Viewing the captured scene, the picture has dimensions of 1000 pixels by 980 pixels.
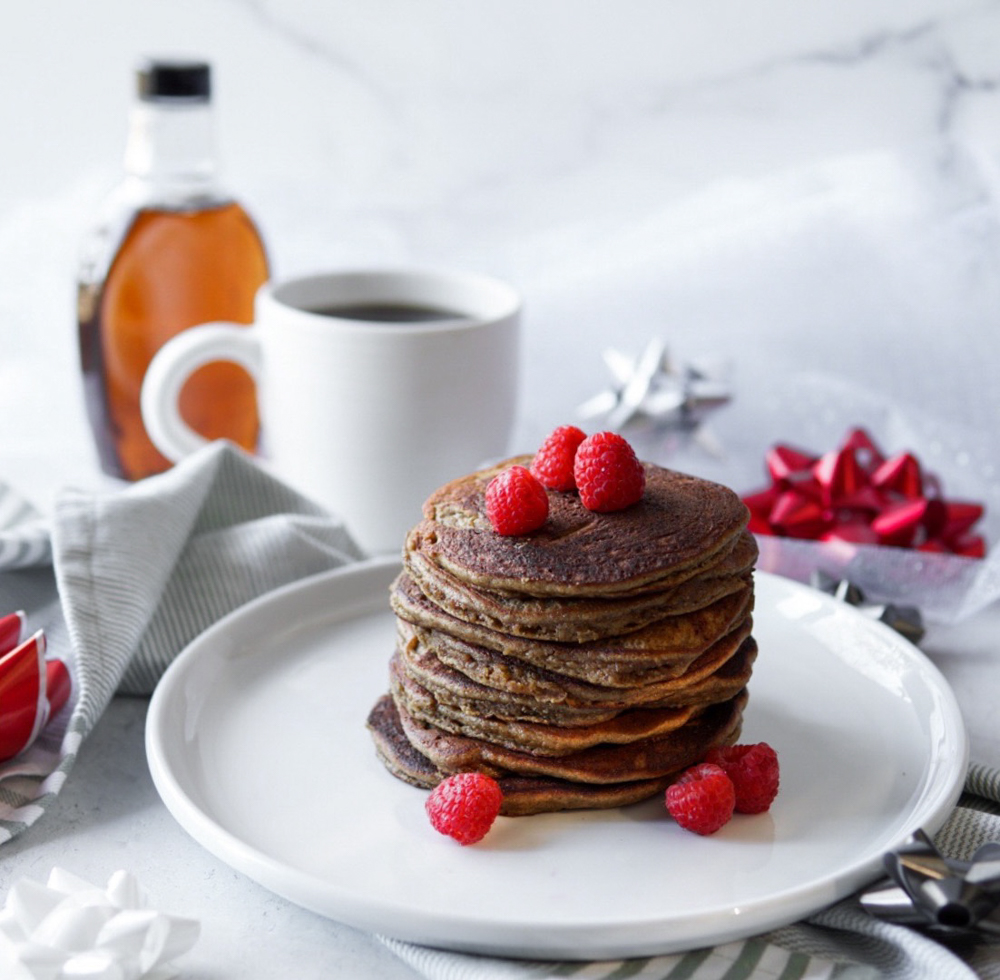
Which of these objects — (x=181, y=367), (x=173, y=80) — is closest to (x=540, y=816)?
(x=181, y=367)

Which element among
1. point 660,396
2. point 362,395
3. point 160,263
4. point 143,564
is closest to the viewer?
point 143,564

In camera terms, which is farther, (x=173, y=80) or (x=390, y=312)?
(x=390, y=312)

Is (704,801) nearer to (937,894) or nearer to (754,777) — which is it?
(754,777)

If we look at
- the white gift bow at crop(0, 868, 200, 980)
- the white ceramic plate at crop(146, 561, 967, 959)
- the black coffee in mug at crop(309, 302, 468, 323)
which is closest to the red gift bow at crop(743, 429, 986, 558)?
the white ceramic plate at crop(146, 561, 967, 959)

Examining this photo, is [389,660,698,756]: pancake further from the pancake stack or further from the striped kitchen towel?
the striped kitchen towel

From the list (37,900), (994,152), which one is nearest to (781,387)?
(994,152)

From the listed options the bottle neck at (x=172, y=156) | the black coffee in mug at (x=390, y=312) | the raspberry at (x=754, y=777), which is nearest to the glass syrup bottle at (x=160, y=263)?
the bottle neck at (x=172, y=156)

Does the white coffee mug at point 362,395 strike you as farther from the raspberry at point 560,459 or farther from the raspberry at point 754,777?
the raspberry at point 754,777
